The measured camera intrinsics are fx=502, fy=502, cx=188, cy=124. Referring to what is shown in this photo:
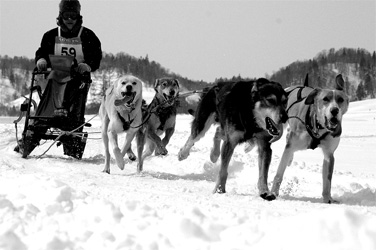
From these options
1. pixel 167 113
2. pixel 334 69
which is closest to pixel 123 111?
pixel 167 113

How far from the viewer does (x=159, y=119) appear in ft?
25.3

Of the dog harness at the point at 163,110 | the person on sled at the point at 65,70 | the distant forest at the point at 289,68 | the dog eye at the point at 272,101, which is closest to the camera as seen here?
the dog eye at the point at 272,101

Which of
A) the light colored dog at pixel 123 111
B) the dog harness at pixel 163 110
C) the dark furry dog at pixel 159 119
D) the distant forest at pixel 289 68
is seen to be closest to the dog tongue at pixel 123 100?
the light colored dog at pixel 123 111

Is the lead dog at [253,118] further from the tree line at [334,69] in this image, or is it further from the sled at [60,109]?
the tree line at [334,69]

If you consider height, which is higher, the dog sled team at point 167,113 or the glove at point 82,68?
the glove at point 82,68

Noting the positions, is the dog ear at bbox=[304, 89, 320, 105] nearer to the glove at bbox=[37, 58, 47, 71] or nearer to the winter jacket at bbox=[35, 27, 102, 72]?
the winter jacket at bbox=[35, 27, 102, 72]

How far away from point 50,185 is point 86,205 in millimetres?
523

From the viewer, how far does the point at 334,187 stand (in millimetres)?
5855

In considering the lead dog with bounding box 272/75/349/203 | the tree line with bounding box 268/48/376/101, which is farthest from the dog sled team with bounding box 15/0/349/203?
the tree line with bounding box 268/48/376/101

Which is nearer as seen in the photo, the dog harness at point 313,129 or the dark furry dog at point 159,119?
the dog harness at point 313,129

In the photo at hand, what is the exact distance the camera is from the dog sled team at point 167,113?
4.79m

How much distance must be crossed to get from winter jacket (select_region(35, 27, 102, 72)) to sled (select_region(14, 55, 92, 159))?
1.21 ft

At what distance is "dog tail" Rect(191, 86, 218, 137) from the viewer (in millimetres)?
5715

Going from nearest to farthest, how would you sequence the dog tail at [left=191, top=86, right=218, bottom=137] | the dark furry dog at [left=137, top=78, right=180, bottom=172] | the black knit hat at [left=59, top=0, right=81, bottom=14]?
the dog tail at [left=191, top=86, right=218, bottom=137], the dark furry dog at [left=137, top=78, right=180, bottom=172], the black knit hat at [left=59, top=0, right=81, bottom=14]
